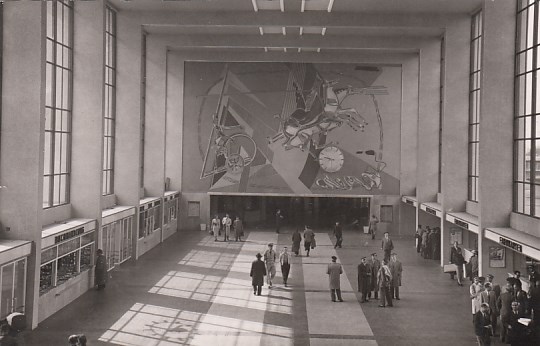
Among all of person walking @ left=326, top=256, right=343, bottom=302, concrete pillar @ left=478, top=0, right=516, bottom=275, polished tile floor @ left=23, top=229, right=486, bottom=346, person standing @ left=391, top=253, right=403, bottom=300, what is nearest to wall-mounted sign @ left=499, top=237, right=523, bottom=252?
concrete pillar @ left=478, top=0, right=516, bottom=275

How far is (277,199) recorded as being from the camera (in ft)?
116

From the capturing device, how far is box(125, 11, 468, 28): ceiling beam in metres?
24.3

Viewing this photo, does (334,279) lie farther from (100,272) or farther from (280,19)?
(280,19)

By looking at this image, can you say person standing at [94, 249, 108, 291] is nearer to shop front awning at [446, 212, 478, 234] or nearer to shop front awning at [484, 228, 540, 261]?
shop front awning at [484, 228, 540, 261]

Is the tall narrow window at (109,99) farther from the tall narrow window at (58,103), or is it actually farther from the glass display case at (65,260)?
the glass display case at (65,260)

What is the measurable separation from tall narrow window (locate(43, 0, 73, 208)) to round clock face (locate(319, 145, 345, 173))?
17.5m

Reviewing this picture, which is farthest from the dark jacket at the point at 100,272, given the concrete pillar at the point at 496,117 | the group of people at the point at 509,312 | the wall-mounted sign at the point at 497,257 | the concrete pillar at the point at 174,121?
the concrete pillar at the point at 174,121

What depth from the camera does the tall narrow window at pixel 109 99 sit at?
23.1 m

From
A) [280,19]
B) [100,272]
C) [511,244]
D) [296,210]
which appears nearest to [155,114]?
[280,19]

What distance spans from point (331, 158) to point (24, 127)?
21764 mm

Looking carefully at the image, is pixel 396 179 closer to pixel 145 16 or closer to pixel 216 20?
→ pixel 216 20

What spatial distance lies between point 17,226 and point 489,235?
43.4 ft

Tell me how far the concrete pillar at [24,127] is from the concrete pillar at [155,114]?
588 inches

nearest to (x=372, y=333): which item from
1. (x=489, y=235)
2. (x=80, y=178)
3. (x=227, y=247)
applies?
(x=489, y=235)
